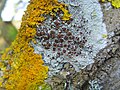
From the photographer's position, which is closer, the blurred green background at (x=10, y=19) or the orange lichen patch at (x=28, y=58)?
the orange lichen patch at (x=28, y=58)

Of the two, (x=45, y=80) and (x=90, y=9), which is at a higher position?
(x=90, y=9)

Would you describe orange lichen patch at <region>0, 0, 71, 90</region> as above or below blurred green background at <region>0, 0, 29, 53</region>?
above

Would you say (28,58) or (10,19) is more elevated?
(28,58)

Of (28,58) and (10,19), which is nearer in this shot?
(28,58)

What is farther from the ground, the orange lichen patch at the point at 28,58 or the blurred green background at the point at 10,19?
the orange lichen patch at the point at 28,58

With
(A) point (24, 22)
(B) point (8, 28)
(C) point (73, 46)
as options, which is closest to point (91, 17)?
(C) point (73, 46)

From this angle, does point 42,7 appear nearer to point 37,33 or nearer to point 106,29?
point 37,33

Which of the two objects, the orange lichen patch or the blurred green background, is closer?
the orange lichen patch

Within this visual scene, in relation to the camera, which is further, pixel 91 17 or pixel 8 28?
pixel 8 28
